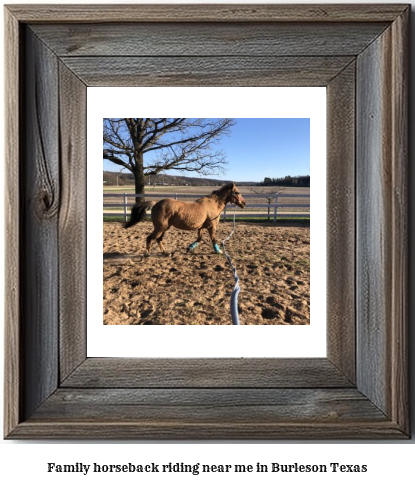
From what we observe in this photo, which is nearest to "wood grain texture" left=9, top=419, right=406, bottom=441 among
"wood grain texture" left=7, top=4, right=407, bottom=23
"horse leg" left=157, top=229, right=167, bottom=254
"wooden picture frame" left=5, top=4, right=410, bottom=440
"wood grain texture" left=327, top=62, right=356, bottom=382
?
"wooden picture frame" left=5, top=4, right=410, bottom=440

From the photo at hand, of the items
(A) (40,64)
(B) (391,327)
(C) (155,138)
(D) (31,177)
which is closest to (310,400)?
(B) (391,327)

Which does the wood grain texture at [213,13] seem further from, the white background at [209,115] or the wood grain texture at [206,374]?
the wood grain texture at [206,374]

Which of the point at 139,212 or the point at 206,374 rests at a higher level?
the point at 139,212

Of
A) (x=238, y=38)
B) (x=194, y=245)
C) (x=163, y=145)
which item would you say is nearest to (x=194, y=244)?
(x=194, y=245)

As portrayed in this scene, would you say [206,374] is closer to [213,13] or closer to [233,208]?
[233,208]
